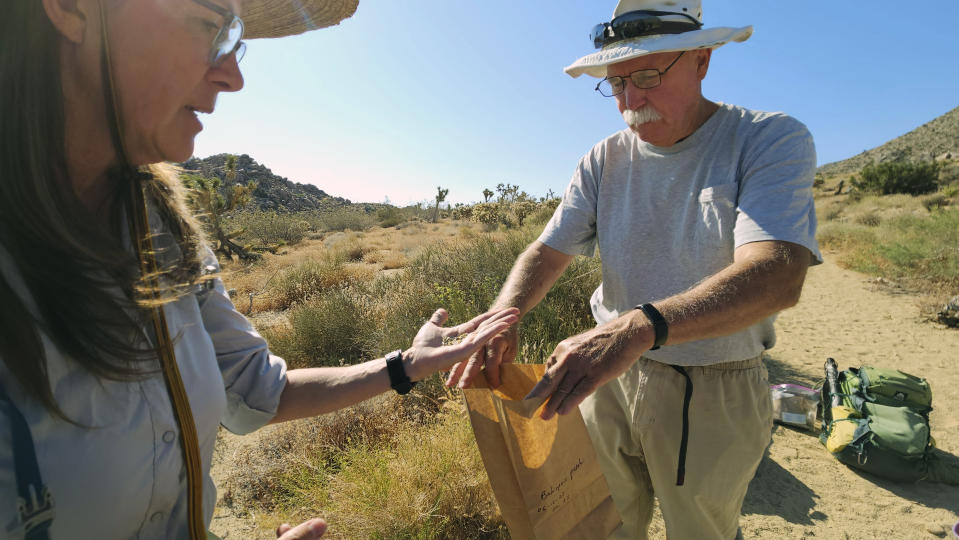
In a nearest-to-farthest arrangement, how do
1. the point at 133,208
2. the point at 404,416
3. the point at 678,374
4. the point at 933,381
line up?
the point at 133,208, the point at 678,374, the point at 404,416, the point at 933,381

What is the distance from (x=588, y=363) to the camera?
1.43 metres

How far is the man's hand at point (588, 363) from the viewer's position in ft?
4.65

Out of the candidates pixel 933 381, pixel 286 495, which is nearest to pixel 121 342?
pixel 286 495

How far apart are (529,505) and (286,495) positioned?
8.82 feet

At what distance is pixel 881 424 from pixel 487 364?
4278mm

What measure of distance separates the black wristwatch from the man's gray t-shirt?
3.55 ft

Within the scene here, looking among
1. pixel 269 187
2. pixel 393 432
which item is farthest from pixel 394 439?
pixel 269 187

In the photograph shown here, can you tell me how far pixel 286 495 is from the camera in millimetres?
3410

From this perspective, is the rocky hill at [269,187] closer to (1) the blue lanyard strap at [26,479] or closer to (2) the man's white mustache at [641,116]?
(2) the man's white mustache at [641,116]

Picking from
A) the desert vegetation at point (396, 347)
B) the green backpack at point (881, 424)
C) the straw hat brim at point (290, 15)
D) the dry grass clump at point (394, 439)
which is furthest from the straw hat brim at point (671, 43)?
the green backpack at point (881, 424)

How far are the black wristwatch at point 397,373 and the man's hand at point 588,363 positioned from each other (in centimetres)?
48

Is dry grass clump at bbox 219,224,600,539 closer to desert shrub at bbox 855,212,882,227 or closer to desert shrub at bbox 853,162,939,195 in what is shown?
desert shrub at bbox 855,212,882,227

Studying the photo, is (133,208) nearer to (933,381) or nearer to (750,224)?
(750,224)

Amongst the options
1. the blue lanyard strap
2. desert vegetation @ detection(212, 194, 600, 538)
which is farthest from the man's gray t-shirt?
the blue lanyard strap
